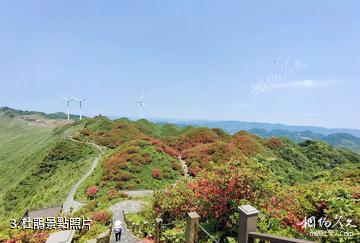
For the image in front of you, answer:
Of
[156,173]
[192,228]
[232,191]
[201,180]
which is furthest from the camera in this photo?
[156,173]

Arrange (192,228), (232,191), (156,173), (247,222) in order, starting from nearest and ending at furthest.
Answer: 1. (247,222)
2. (192,228)
3. (232,191)
4. (156,173)

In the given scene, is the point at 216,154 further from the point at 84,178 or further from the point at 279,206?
the point at 279,206

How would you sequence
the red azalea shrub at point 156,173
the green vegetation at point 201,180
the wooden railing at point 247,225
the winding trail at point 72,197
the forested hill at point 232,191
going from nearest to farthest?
1. the wooden railing at point 247,225
2. the forested hill at point 232,191
3. the green vegetation at point 201,180
4. the winding trail at point 72,197
5. the red azalea shrub at point 156,173

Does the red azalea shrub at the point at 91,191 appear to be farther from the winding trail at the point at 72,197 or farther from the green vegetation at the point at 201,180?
the winding trail at the point at 72,197

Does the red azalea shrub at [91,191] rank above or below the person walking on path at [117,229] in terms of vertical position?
below

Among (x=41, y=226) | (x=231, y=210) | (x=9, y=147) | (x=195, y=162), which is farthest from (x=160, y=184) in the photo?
(x=9, y=147)

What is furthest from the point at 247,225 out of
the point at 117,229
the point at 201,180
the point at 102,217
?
the point at 102,217

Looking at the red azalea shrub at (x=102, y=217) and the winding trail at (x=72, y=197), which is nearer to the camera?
the red azalea shrub at (x=102, y=217)

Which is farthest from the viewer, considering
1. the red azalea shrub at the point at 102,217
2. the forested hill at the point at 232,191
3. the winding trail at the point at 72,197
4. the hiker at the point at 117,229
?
the winding trail at the point at 72,197

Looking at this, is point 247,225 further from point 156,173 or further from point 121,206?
point 156,173

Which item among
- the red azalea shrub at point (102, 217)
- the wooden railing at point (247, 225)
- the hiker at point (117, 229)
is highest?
the wooden railing at point (247, 225)

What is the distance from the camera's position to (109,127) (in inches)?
3292

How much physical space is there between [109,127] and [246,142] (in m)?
44.5

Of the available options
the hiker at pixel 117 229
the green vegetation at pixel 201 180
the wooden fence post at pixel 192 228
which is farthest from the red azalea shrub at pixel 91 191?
the wooden fence post at pixel 192 228
